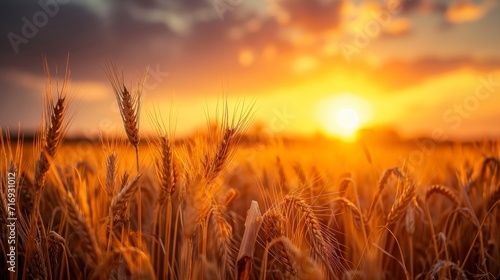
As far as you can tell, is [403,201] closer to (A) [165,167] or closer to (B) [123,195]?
(A) [165,167]

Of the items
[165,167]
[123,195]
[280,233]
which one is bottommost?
[280,233]

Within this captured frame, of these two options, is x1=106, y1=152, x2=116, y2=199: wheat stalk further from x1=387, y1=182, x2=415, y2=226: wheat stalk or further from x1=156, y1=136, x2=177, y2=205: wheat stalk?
x1=387, y1=182, x2=415, y2=226: wheat stalk

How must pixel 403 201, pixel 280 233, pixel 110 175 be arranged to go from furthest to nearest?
pixel 403 201
pixel 110 175
pixel 280 233

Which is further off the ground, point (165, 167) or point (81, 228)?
point (165, 167)

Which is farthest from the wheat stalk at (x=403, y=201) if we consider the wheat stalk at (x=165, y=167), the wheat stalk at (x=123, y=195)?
the wheat stalk at (x=123, y=195)

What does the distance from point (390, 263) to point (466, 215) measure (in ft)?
1.92

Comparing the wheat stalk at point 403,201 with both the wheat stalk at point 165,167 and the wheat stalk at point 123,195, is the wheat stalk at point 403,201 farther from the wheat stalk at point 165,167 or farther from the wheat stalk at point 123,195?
the wheat stalk at point 123,195

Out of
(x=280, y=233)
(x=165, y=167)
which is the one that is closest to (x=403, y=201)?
(x=280, y=233)

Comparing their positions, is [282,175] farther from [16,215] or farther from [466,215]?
[16,215]

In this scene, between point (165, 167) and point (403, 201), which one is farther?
point (403, 201)

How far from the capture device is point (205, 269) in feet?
5.41

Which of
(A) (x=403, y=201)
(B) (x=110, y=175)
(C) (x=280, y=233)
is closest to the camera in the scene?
(C) (x=280, y=233)

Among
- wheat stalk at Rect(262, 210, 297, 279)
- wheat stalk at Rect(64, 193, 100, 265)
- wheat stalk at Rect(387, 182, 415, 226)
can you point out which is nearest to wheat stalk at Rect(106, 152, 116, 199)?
wheat stalk at Rect(64, 193, 100, 265)

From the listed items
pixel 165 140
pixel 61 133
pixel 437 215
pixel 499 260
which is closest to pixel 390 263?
pixel 499 260
